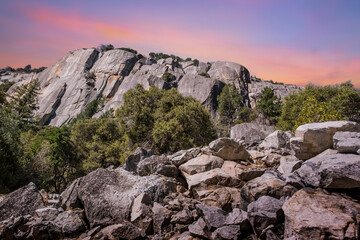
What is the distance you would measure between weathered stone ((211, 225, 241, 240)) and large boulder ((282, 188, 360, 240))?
145 cm

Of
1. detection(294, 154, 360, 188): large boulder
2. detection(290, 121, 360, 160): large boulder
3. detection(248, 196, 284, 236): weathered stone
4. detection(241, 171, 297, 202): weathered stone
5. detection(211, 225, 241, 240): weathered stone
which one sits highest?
detection(290, 121, 360, 160): large boulder

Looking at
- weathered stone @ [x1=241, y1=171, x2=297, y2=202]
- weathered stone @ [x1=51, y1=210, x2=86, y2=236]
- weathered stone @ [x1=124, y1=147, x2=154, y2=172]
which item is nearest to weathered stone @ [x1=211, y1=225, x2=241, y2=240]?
weathered stone @ [x1=241, y1=171, x2=297, y2=202]

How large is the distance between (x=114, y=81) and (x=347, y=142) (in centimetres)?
9108

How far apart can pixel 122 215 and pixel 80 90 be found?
293 feet

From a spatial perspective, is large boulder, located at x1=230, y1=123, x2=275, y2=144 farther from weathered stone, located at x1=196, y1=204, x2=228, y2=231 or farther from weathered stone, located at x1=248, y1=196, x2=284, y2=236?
weathered stone, located at x1=196, y1=204, x2=228, y2=231

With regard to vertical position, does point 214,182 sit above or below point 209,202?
above

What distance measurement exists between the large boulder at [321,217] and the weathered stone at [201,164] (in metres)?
4.77

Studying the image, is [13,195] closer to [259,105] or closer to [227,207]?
[227,207]

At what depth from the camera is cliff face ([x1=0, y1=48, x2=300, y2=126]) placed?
7225cm

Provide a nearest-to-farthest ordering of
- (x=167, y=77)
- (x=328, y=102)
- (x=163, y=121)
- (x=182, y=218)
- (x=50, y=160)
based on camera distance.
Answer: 1. (x=182, y=218)
2. (x=163, y=121)
3. (x=50, y=160)
4. (x=328, y=102)
5. (x=167, y=77)

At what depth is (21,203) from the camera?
8359mm

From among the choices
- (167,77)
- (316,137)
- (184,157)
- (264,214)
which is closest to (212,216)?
(264,214)

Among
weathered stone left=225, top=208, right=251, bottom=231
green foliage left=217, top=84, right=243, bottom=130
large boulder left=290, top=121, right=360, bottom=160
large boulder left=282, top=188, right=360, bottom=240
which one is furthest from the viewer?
green foliage left=217, top=84, right=243, bottom=130

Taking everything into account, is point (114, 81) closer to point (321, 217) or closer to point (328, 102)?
point (328, 102)
